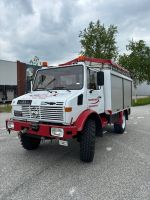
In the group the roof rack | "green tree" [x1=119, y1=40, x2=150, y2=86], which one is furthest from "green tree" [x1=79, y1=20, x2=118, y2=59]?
the roof rack

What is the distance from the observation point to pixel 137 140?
8.18 m

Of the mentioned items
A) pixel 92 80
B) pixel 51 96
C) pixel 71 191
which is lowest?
pixel 71 191

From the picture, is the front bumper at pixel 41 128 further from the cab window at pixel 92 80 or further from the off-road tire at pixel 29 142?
the cab window at pixel 92 80

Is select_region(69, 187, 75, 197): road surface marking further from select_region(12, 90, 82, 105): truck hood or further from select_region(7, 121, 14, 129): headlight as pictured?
select_region(7, 121, 14, 129): headlight

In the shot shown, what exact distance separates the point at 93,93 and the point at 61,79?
3.00 feet

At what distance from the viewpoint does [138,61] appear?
107 feet

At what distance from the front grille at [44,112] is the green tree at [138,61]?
27582 millimetres

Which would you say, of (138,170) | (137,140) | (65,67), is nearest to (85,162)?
(138,170)

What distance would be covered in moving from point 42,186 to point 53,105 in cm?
173

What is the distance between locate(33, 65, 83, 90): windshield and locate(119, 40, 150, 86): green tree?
26583mm

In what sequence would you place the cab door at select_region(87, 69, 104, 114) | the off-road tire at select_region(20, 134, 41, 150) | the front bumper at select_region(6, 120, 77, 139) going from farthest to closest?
the off-road tire at select_region(20, 134, 41, 150)
the cab door at select_region(87, 69, 104, 114)
the front bumper at select_region(6, 120, 77, 139)

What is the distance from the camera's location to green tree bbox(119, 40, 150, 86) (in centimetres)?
3267

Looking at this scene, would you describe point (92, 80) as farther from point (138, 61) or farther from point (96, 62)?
point (138, 61)

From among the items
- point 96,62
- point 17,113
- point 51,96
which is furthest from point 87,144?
point 96,62
